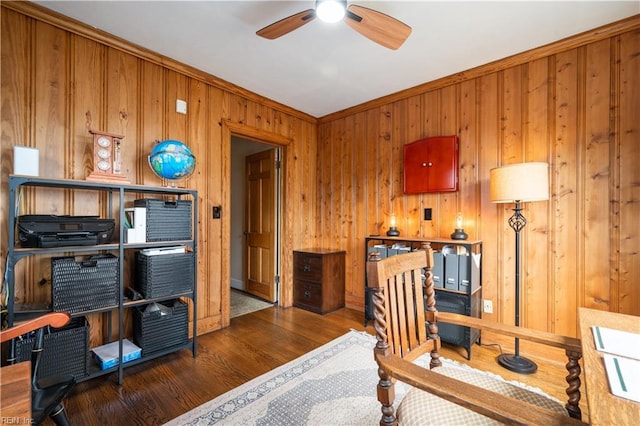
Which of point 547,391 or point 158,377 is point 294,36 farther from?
point 547,391

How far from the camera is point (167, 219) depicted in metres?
2.29

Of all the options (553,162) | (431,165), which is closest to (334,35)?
(431,165)

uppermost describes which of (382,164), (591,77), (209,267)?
(591,77)

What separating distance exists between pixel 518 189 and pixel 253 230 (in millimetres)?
3311

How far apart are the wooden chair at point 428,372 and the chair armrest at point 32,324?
144 centimetres

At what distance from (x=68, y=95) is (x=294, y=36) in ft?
5.70

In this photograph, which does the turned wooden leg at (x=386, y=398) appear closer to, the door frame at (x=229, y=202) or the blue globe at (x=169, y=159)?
the blue globe at (x=169, y=159)

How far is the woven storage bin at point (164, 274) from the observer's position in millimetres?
2176

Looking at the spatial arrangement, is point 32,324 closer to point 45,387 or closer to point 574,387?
point 45,387

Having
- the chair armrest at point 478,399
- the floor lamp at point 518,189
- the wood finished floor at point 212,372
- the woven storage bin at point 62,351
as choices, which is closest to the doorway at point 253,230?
the wood finished floor at point 212,372

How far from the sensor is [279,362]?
2.32 metres

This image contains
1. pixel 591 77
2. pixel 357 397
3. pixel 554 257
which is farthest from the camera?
pixel 554 257

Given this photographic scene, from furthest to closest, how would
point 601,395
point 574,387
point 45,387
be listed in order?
point 45,387
point 574,387
point 601,395

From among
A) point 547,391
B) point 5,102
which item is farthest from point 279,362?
point 5,102
